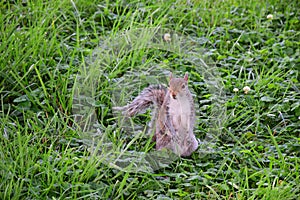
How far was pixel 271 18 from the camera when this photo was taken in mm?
5504

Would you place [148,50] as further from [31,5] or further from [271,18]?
[271,18]

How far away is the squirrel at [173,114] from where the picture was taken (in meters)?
3.65

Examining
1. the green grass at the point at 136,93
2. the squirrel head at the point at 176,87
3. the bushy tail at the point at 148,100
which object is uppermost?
the squirrel head at the point at 176,87

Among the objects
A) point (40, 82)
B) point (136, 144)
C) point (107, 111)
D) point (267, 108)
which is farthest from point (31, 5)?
point (267, 108)

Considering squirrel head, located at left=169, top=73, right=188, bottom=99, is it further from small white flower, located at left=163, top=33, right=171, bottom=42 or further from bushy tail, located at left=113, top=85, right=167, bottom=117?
small white flower, located at left=163, top=33, right=171, bottom=42

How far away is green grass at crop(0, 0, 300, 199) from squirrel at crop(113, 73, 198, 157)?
0.10 meters

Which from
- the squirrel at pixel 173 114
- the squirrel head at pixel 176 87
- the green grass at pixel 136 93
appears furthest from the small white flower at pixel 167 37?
the squirrel head at pixel 176 87

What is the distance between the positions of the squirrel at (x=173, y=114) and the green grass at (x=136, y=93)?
97 mm

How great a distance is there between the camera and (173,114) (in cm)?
366

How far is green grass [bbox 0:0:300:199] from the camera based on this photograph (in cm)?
335

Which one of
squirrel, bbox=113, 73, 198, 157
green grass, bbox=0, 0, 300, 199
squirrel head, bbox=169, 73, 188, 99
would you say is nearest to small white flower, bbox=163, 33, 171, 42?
green grass, bbox=0, 0, 300, 199

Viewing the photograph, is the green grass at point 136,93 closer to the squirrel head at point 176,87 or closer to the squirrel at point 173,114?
the squirrel at point 173,114

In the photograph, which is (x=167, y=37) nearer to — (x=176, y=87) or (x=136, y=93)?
(x=136, y=93)

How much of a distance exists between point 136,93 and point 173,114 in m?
0.72
